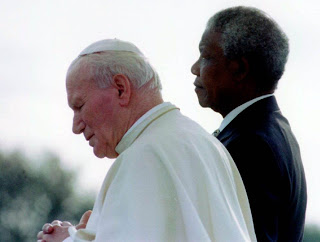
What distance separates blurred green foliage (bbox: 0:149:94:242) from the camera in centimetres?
3691

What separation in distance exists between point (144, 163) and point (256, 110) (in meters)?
1.26

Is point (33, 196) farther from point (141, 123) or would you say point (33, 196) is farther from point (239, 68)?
point (141, 123)

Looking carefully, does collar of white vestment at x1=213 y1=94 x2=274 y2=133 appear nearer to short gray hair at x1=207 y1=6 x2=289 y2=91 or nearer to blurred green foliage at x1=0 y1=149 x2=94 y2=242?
short gray hair at x1=207 y1=6 x2=289 y2=91

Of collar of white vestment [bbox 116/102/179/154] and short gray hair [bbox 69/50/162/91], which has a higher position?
short gray hair [bbox 69/50/162/91]

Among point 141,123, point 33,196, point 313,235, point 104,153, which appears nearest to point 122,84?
point 141,123

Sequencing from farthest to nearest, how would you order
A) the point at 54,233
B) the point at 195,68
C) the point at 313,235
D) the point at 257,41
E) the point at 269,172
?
the point at 313,235
the point at 195,68
the point at 257,41
the point at 269,172
the point at 54,233

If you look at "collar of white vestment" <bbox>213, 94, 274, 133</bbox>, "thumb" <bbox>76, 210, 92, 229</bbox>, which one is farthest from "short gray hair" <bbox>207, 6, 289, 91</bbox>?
"thumb" <bbox>76, 210, 92, 229</bbox>

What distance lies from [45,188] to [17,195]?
2368mm

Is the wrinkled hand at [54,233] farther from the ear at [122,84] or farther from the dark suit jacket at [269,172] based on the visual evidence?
the dark suit jacket at [269,172]

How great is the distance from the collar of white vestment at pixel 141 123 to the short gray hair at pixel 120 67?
0.42 ft

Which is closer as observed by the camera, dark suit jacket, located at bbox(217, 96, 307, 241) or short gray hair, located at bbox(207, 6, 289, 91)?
dark suit jacket, located at bbox(217, 96, 307, 241)

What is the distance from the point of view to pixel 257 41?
5.93m

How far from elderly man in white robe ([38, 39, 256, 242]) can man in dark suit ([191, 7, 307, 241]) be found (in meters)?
0.41

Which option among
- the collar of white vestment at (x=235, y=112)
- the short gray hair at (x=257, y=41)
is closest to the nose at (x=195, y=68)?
the short gray hair at (x=257, y=41)
